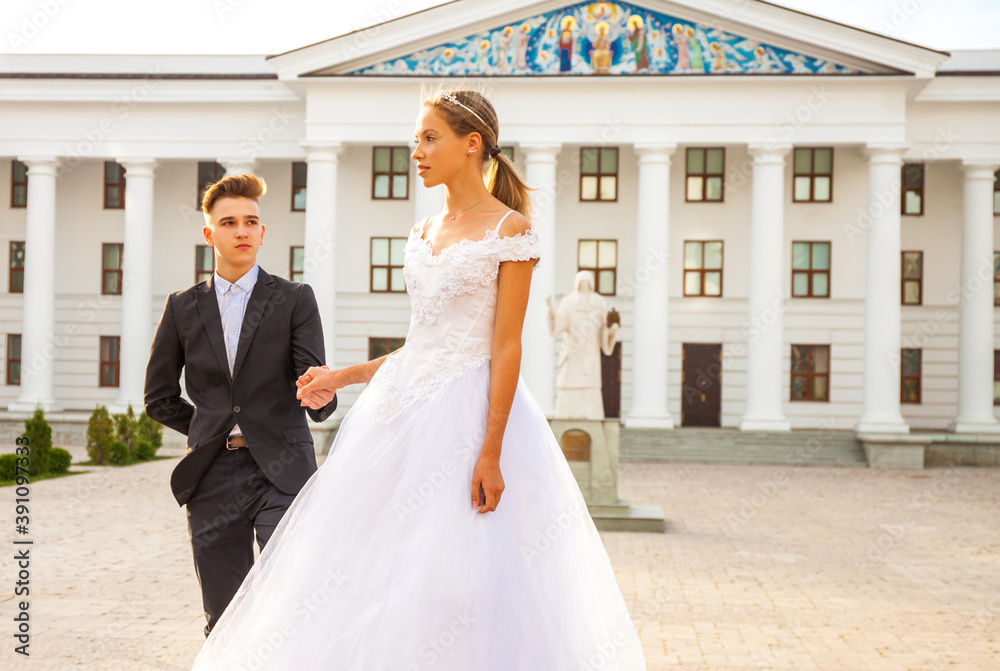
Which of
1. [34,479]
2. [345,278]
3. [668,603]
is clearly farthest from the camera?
[345,278]

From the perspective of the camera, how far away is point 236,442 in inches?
169

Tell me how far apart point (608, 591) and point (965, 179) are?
100 ft

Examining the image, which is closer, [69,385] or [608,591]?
[608,591]

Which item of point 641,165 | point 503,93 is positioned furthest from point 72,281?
point 641,165

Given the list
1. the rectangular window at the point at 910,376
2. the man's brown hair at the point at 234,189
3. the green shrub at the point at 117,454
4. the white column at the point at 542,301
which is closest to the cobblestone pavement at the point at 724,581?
the man's brown hair at the point at 234,189

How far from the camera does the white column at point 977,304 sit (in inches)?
1188

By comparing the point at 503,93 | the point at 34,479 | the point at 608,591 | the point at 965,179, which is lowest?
the point at 34,479

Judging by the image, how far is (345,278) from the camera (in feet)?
113

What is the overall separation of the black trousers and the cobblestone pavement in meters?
2.36

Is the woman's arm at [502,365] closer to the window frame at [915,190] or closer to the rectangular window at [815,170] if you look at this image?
the rectangular window at [815,170]

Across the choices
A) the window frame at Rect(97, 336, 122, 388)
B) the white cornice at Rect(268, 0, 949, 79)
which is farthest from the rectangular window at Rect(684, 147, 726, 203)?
the window frame at Rect(97, 336, 122, 388)

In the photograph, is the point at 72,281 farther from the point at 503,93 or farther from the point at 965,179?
the point at 965,179

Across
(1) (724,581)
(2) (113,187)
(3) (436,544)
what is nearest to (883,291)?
(1) (724,581)

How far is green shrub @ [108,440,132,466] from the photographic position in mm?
23672
